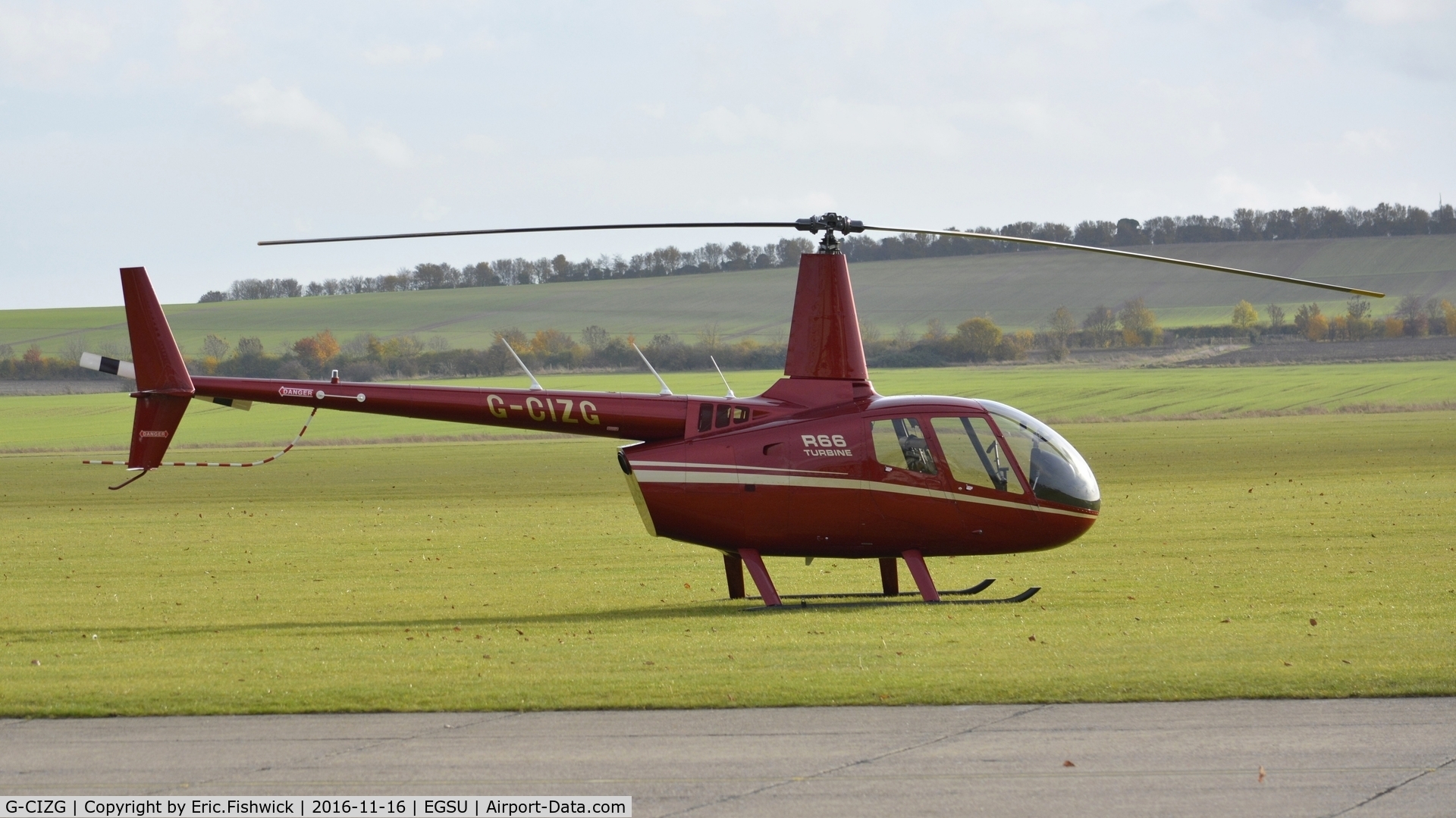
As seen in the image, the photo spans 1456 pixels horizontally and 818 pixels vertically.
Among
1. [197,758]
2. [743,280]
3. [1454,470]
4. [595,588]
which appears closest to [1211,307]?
[743,280]

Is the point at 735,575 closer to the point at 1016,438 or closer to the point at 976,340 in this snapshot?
the point at 1016,438

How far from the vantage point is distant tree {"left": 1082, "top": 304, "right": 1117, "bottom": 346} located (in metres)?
99.9

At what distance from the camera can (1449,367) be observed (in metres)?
82.9

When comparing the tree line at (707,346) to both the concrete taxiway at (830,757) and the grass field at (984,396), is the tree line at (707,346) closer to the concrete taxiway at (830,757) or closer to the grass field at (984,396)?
the grass field at (984,396)

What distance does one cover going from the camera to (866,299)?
114 m

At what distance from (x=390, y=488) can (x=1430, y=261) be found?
103272 millimetres

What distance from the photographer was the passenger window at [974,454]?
592 inches

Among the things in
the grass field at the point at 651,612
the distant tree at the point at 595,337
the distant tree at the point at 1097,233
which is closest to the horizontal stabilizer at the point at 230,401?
the grass field at the point at 651,612

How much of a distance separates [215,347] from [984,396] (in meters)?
54.3

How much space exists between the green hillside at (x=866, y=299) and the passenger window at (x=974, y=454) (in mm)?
83025

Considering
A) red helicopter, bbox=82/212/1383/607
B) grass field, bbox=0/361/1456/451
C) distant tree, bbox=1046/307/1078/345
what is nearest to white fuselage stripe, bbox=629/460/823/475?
red helicopter, bbox=82/212/1383/607

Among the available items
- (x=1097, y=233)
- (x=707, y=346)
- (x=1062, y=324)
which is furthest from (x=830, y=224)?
(x=1097, y=233)

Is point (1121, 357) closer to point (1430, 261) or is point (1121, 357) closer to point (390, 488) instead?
point (1430, 261)

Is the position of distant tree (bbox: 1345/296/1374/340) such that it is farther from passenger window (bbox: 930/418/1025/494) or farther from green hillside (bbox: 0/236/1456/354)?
passenger window (bbox: 930/418/1025/494)
